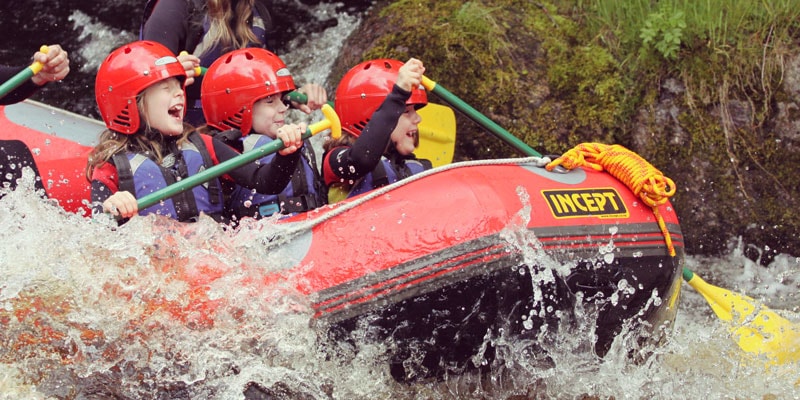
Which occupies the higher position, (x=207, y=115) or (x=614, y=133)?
(x=207, y=115)

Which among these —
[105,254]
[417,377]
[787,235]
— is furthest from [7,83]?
[787,235]

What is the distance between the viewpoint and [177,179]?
389cm

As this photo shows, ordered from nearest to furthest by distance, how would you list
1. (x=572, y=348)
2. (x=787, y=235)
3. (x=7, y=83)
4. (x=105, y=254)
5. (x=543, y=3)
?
(x=105, y=254)
(x=572, y=348)
(x=7, y=83)
(x=787, y=235)
(x=543, y=3)

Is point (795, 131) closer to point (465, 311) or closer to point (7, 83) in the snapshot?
point (465, 311)

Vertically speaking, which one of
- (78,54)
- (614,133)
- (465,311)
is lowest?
(78,54)

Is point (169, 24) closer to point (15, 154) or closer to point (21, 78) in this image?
point (21, 78)

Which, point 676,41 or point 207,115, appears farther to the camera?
point 676,41

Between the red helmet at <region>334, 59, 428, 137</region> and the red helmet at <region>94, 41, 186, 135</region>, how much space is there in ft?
2.79

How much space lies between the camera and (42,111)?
4691 millimetres

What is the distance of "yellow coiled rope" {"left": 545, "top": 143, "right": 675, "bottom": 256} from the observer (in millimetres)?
3916

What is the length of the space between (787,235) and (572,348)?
2479 mm

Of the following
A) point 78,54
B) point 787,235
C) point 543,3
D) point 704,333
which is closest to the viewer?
point 704,333

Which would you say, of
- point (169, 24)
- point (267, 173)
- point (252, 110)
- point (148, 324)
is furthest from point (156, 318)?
point (169, 24)

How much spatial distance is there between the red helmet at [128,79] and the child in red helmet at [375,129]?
0.81 m
